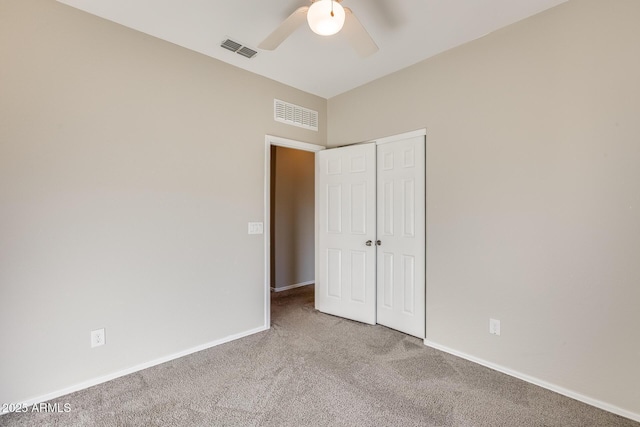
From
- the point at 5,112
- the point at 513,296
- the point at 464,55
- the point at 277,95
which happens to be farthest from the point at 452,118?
the point at 5,112

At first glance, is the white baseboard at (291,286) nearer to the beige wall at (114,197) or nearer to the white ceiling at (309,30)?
the beige wall at (114,197)

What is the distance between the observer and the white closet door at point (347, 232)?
3.22 m

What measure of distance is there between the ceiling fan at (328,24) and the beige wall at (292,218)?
2.84 metres

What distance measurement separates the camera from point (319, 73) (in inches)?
120

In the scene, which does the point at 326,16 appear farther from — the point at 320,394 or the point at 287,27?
the point at 320,394

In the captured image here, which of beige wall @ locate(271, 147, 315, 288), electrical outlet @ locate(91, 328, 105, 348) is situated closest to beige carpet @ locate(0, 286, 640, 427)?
electrical outlet @ locate(91, 328, 105, 348)

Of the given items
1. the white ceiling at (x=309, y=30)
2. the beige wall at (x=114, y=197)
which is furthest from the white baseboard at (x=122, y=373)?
the white ceiling at (x=309, y=30)

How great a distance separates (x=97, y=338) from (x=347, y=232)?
2.40 meters

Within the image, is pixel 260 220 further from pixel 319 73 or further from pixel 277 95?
pixel 319 73

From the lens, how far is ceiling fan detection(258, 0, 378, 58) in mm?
1494

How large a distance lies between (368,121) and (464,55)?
3.53 feet

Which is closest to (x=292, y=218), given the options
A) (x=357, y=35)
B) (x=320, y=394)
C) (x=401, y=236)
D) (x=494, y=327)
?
(x=401, y=236)

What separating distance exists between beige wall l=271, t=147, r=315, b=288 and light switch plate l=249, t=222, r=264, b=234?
5.06 feet

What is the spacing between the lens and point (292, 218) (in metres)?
4.82
